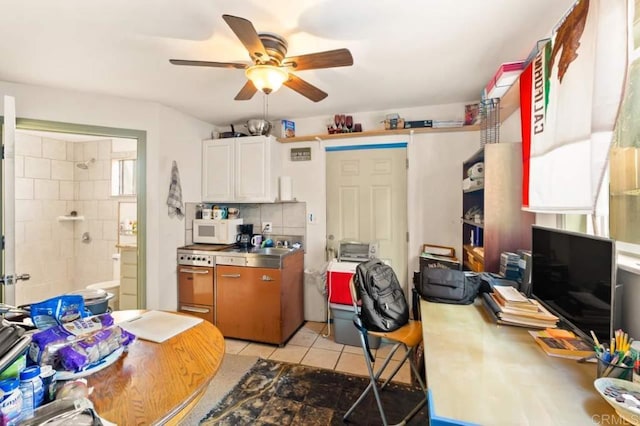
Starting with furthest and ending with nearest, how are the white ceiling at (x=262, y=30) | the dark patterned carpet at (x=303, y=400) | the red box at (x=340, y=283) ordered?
1. the red box at (x=340, y=283)
2. the dark patterned carpet at (x=303, y=400)
3. the white ceiling at (x=262, y=30)

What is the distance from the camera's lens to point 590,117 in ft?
4.18

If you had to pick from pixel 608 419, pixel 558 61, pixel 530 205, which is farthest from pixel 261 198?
pixel 608 419

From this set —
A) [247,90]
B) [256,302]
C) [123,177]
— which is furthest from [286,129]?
[123,177]

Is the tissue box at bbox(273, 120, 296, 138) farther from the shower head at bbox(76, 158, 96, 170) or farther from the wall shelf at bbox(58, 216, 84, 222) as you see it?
the wall shelf at bbox(58, 216, 84, 222)

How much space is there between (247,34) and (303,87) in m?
0.68

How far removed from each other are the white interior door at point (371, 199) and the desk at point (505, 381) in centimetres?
187

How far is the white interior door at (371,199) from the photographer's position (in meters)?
3.29

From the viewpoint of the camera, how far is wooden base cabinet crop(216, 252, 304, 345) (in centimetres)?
295

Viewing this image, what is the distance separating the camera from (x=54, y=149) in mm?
3955

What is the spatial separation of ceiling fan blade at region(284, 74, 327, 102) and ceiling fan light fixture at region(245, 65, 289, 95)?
14cm

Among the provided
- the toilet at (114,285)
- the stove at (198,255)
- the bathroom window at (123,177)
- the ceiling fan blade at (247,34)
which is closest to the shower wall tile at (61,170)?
the bathroom window at (123,177)

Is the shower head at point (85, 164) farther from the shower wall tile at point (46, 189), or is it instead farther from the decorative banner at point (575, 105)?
the decorative banner at point (575, 105)

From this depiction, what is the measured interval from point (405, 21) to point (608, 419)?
1909mm

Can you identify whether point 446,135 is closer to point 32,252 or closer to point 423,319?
point 423,319
